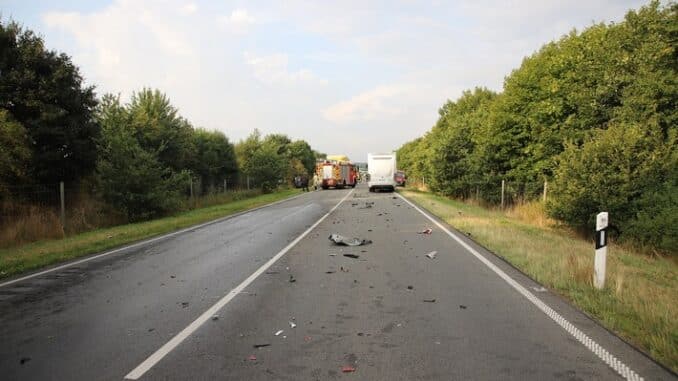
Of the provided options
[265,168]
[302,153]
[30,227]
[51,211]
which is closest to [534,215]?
[30,227]

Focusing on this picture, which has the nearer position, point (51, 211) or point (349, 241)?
point (349, 241)

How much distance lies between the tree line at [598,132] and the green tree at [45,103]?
19435mm

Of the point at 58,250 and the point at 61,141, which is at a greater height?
the point at 61,141

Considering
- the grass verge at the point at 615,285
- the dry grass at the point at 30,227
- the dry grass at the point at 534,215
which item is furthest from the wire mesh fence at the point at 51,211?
Answer: the dry grass at the point at 534,215

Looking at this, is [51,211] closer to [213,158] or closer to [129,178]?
[129,178]

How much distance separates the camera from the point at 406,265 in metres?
8.64

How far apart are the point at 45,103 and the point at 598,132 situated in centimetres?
2096

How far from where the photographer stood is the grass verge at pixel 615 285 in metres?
4.64

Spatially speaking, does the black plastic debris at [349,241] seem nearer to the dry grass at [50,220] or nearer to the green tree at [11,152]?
the dry grass at [50,220]

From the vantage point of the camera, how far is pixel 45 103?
1936 cm

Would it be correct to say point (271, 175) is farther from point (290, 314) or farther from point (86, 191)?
point (290, 314)

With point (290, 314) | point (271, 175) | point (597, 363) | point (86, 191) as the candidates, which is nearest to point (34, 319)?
point (290, 314)

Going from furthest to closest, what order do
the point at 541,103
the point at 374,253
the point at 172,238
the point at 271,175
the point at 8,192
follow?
the point at 271,175 < the point at 541,103 < the point at 8,192 < the point at 172,238 < the point at 374,253

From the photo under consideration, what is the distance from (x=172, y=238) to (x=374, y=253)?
6638mm
